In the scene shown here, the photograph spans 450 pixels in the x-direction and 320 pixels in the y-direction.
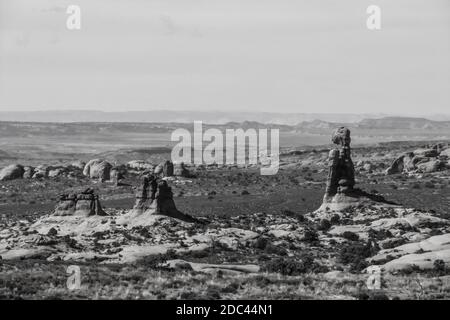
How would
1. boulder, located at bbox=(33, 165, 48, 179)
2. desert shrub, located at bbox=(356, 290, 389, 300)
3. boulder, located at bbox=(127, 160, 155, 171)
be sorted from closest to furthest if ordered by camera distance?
desert shrub, located at bbox=(356, 290, 389, 300), boulder, located at bbox=(33, 165, 48, 179), boulder, located at bbox=(127, 160, 155, 171)

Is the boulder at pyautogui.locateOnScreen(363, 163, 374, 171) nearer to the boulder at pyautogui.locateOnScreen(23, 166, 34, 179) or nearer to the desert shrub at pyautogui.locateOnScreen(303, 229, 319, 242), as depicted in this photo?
the boulder at pyautogui.locateOnScreen(23, 166, 34, 179)

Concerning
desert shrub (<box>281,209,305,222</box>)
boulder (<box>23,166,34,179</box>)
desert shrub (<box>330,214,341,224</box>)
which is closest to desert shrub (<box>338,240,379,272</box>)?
desert shrub (<box>330,214,341,224</box>)

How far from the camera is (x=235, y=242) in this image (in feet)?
177

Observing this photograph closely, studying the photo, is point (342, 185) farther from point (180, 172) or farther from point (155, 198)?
point (180, 172)

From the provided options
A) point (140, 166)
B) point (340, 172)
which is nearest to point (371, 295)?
point (340, 172)

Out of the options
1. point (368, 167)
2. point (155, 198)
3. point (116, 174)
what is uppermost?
point (155, 198)

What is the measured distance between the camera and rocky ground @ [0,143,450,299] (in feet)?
98.6

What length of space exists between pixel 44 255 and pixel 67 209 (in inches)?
578

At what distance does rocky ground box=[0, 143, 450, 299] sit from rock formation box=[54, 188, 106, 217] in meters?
0.71

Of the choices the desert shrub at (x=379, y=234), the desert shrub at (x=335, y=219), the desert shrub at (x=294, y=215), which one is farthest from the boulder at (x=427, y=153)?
the desert shrub at (x=379, y=234)

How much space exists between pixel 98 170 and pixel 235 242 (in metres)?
64.5

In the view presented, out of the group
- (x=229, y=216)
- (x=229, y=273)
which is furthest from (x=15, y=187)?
(x=229, y=273)

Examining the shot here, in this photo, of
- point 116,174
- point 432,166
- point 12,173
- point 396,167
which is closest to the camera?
point 432,166

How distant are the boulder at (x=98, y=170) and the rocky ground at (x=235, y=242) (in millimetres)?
1956
